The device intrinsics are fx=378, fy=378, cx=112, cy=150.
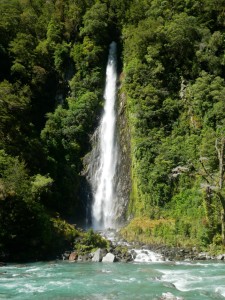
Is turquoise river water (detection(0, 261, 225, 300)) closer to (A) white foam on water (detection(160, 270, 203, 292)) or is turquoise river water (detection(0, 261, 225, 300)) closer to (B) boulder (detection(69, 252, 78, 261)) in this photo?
(A) white foam on water (detection(160, 270, 203, 292))

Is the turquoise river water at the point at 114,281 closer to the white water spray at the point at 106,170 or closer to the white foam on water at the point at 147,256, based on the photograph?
the white foam on water at the point at 147,256

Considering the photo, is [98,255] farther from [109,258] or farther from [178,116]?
[178,116]

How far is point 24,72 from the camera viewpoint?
42656 millimetres

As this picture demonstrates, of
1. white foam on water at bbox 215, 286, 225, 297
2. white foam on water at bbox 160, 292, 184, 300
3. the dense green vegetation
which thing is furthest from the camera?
the dense green vegetation

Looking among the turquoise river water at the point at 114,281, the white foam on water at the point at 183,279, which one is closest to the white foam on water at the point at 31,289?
the turquoise river water at the point at 114,281

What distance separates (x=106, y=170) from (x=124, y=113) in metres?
6.98

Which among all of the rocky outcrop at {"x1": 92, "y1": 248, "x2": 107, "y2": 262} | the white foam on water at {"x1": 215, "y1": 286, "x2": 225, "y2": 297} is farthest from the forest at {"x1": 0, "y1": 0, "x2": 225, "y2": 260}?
the white foam on water at {"x1": 215, "y1": 286, "x2": 225, "y2": 297}

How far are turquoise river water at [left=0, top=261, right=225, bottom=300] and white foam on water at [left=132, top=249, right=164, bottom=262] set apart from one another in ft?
3.60

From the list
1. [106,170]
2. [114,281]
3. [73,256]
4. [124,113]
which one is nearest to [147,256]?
[73,256]

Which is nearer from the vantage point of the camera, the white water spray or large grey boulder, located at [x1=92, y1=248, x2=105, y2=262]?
large grey boulder, located at [x1=92, y1=248, x2=105, y2=262]

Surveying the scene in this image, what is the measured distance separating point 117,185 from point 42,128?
11.1m

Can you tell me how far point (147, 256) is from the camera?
1006 inches

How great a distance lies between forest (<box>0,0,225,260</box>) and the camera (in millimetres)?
27484

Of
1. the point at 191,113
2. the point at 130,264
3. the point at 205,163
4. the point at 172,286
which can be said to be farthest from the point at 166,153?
the point at 172,286
